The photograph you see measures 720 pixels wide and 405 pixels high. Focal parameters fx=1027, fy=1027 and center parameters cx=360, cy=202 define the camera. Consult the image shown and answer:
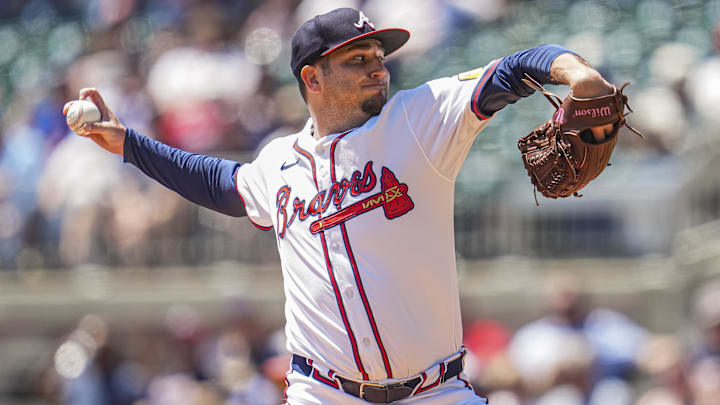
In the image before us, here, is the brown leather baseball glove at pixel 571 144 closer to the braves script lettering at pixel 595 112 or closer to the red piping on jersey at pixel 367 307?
the braves script lettering at pixel 595 112

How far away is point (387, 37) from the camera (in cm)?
326

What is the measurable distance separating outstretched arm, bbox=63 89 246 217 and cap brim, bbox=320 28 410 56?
2.23 feet

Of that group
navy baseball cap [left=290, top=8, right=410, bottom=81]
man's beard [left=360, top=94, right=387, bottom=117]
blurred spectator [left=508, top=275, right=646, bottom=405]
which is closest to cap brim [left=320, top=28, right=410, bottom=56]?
navy baseball cap [left=290, top=8, right=410, bottom=81]

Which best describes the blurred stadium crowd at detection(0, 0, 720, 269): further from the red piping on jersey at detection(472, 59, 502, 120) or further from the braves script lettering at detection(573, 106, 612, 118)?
the braves script lettering at detection(573, 106, 612, 118)

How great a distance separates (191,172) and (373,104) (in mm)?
766

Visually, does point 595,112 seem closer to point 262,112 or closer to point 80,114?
point 80,114

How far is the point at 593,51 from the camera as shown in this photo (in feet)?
28.4

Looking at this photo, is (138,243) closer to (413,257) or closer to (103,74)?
(103,74)

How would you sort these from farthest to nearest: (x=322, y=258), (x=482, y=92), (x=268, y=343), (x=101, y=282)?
1. (x=101, y=282)
2. (x=268, y=343)
3. (x=322, y=258)
4. (x=482, y=92)

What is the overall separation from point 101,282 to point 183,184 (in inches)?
202

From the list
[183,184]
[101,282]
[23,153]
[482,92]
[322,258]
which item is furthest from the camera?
[23,153]

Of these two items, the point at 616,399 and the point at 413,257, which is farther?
the point at 616,399

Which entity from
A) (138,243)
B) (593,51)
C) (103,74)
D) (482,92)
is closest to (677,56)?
(593,51)

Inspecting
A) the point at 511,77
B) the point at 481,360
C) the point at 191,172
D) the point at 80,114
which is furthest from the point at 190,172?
the point at 481,360
